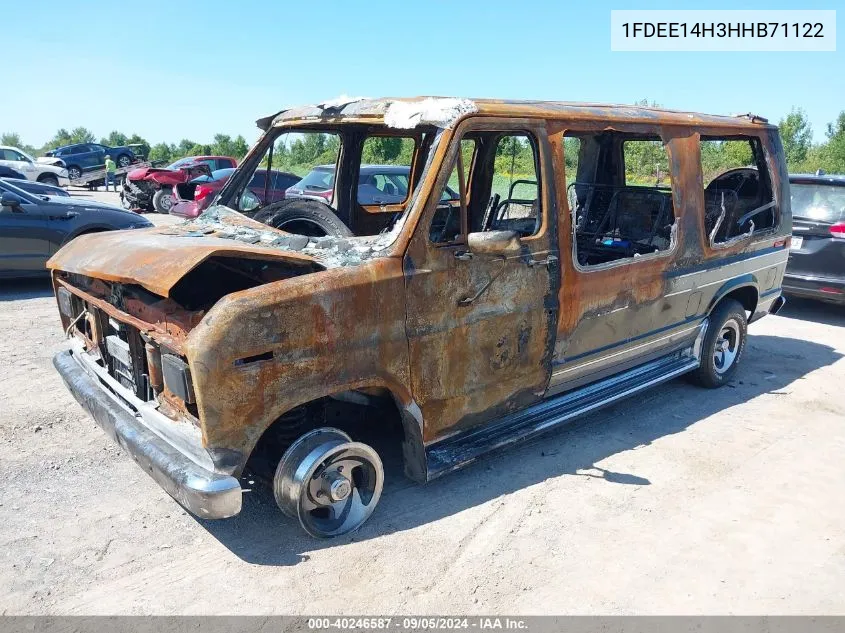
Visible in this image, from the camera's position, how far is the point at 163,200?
17.9m

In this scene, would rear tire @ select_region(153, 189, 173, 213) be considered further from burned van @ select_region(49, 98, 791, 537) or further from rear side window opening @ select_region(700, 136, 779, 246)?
rear side window opening @ select_region(700, 136, 779, 246)

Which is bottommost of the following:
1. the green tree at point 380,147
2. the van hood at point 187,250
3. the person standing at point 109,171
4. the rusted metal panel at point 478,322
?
the rusted metal panel at point 478,322

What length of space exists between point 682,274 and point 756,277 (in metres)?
1.28

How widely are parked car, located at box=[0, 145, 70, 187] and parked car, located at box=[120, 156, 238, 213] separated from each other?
219 inches

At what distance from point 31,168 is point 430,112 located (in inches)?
927

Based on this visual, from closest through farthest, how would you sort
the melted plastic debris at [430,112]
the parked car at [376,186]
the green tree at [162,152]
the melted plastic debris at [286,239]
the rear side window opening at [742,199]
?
the melted plastic debris at [286,239] < the melted plastic debris at [430,112] < the parked car at [376,186] < the rear side window opening at [742,199] < the green tree at [162,152]

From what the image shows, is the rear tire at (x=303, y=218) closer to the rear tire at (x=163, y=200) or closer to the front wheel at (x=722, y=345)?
the front wheel at (x=722, y=345)

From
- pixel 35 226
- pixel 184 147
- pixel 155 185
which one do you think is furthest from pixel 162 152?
pixel 35 226

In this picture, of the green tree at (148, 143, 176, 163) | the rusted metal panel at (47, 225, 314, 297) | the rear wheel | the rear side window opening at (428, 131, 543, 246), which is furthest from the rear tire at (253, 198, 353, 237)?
the green tree at (148, 143, 176, 163)

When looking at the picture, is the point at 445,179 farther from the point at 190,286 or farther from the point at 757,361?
the point at 757,361

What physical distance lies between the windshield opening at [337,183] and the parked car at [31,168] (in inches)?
810

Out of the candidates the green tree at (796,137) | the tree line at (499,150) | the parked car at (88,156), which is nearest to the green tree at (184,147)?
the tree line at (499,150)

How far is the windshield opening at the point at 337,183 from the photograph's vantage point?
4.16 m

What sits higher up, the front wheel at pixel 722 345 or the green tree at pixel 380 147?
the green tree at pixel 380 147
